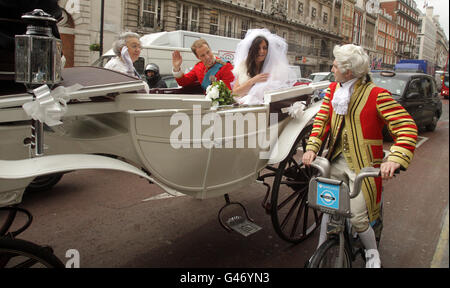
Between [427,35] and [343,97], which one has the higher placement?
[427,35]

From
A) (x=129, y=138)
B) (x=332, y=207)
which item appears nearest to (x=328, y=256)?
(x=332, y=207)

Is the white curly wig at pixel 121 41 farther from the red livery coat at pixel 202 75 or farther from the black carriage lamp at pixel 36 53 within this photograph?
the black carriage lamp at pixel 36 53

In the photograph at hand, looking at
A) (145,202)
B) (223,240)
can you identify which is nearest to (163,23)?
(145,202)

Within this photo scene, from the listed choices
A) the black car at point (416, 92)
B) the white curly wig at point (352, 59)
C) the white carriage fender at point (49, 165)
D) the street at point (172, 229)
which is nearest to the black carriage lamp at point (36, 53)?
the white carriage fender at point (49, 165)

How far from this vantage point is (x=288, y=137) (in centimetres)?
300

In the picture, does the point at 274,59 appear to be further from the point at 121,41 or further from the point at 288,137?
the point at 121,41

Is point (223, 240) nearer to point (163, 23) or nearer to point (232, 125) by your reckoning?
point (232, 125)

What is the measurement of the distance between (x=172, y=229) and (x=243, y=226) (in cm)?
79

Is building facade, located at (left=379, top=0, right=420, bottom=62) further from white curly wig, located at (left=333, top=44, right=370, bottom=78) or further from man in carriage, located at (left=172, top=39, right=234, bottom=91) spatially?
man in carriage, located at (left=172, top=39, right=234, bottom=91)

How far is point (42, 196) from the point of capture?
4.12 metres

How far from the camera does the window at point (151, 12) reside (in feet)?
18.5

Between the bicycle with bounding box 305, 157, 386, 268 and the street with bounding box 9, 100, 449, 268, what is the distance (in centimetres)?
72

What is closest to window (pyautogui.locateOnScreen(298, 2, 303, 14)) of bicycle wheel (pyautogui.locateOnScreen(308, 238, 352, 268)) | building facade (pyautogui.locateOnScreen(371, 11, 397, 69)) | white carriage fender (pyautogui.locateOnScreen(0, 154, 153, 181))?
building facade (pyautogui.locateOnScreen(371, 11, 397, 69))
